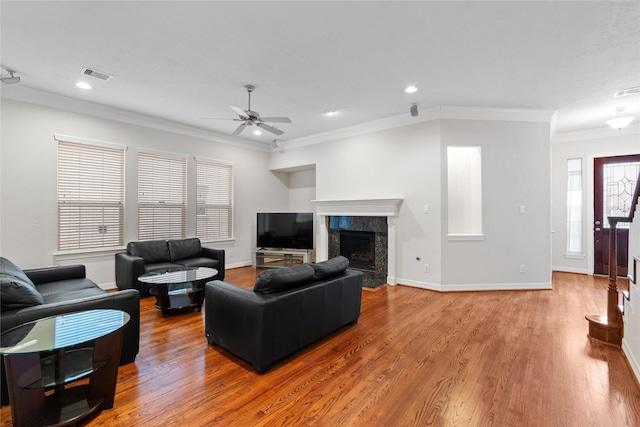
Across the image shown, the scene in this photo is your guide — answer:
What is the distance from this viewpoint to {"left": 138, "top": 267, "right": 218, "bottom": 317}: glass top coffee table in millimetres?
3577

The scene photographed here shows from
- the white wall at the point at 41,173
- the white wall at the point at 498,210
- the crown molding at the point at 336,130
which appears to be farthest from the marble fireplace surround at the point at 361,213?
the white wall at the point at 41,173

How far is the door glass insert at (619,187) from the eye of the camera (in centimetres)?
559

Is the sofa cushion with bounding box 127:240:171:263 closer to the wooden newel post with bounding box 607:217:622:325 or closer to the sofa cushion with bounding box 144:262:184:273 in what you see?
the sofa cushion with bounding box 144:262:184:273

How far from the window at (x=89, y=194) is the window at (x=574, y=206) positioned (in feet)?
28.9

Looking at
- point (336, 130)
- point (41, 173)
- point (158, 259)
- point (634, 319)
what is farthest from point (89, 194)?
point (634, 319)

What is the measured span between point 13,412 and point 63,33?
3.15m

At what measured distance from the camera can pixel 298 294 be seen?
253cm

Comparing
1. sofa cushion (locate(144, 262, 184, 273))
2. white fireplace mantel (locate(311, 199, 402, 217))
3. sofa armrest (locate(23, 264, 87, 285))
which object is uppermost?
white fireplace mantel (locate(311, 199, 402, 217))

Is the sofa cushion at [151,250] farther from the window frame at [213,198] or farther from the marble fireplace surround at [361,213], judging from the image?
the marble fireplace surround at [361,213]

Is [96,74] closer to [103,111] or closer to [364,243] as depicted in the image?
[103,111]

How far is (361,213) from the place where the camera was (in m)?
5.55

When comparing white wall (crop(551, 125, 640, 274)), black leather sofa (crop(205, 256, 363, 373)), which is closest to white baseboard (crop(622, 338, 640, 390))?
black leather sofa (crop(205, 256, 363, 373))

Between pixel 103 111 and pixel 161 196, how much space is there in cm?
164

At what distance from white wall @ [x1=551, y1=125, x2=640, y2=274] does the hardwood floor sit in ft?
11.3
